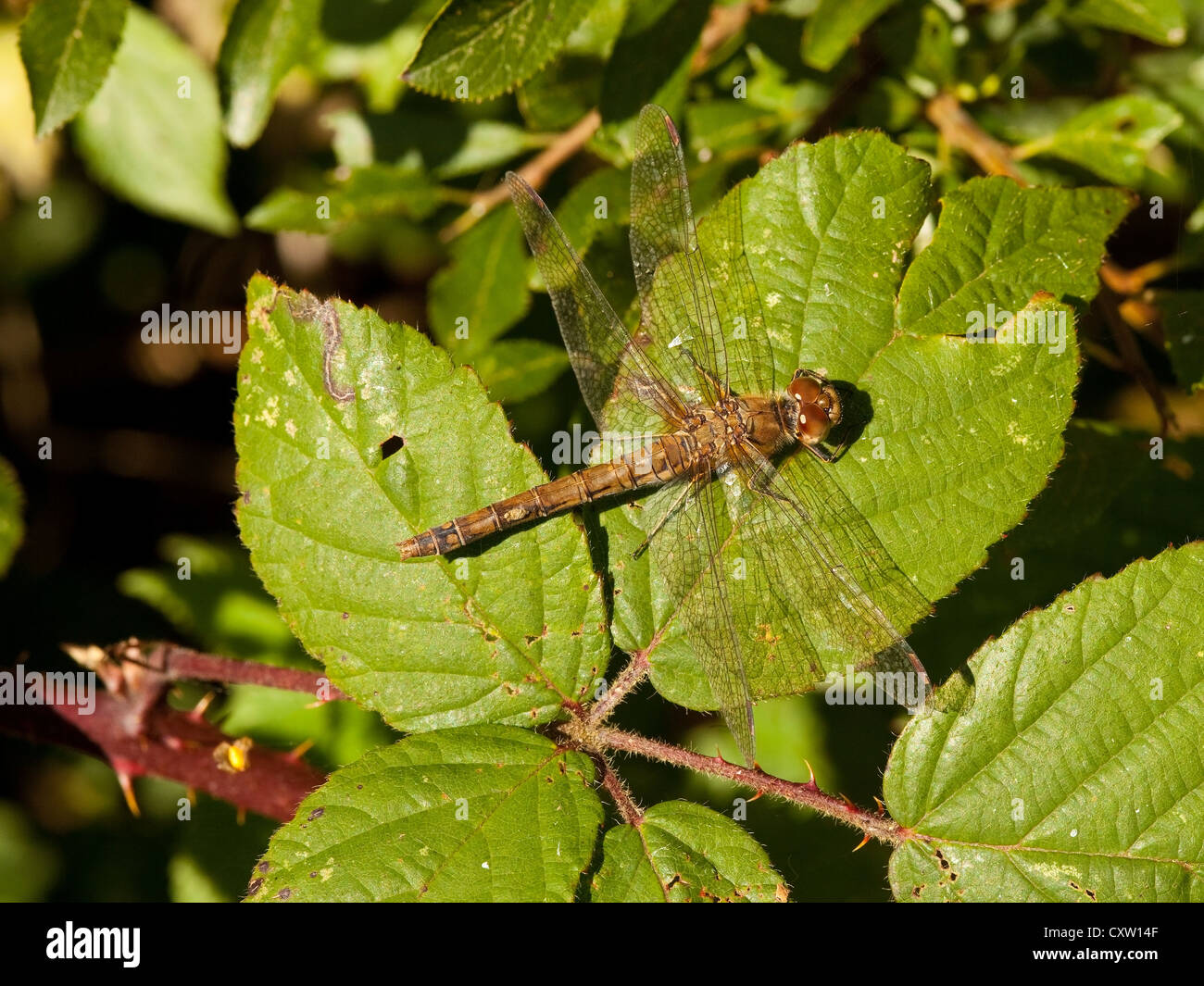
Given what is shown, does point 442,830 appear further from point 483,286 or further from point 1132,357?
point 1132,357

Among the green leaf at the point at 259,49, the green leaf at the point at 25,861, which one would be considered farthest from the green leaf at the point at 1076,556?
the green leaf at the point at 25,861

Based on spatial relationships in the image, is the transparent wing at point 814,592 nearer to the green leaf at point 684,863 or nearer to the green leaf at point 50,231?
the green leaf at point 684,863

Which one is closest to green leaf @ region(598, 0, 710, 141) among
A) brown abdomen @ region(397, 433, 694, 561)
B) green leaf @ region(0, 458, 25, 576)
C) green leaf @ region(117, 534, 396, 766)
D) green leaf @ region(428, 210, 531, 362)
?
green leaf @ region(428, 210, 531, 362)

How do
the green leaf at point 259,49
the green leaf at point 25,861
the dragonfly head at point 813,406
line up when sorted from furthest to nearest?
1. the green leaf at point 25,861
2. the green leaf at point 259,49
3. the dragonfly head at point 813,406

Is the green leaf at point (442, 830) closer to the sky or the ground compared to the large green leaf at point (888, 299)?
closer to the ground

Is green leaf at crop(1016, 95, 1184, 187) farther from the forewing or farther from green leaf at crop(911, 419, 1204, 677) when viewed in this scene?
the forewing

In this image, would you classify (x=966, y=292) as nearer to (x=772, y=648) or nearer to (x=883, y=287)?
(x=883, y=287)
